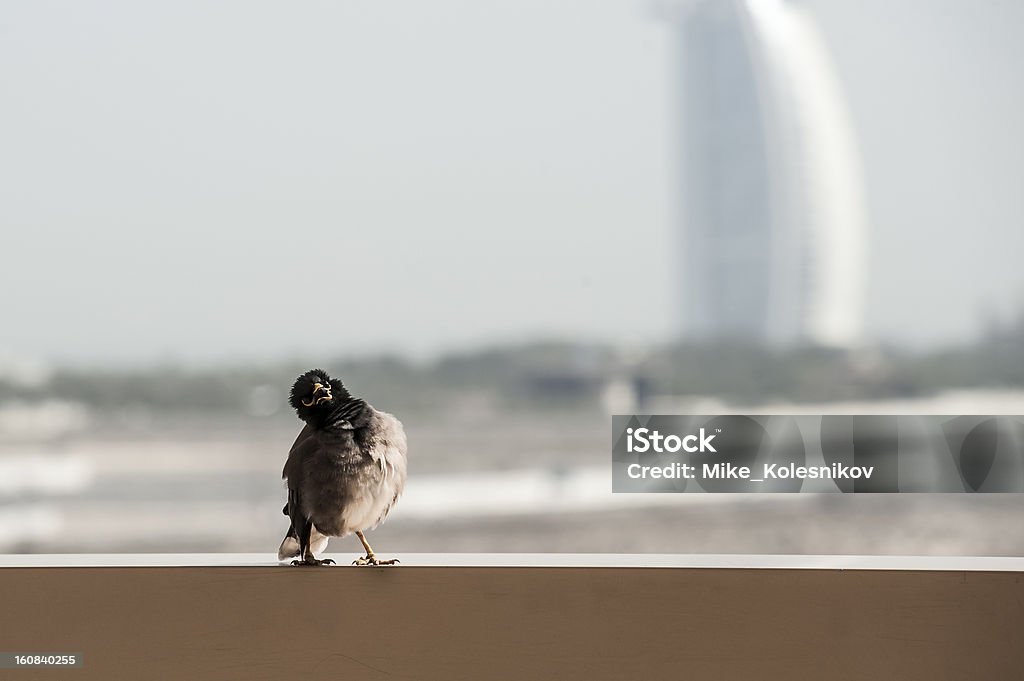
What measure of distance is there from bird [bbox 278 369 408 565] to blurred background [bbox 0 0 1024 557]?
10.2 ft

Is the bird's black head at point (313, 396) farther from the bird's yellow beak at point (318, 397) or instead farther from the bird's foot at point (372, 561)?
the bird's foot at point (372, 561)

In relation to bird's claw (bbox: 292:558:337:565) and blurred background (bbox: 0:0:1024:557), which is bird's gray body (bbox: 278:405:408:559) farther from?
blurred background (bbox: 0:0:1024:557)

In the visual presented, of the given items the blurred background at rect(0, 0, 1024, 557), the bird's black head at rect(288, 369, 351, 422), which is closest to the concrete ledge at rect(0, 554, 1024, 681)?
the bird's black head at rect(288, 369, 351, 422)

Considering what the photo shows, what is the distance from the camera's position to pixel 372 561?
37.6 inches

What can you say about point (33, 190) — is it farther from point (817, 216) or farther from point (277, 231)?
point (817, 216)

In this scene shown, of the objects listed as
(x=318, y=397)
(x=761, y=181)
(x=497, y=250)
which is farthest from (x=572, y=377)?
(x=318, y=397)

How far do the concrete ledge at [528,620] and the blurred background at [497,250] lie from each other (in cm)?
300

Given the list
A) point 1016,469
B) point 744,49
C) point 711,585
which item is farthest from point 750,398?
point 711,585

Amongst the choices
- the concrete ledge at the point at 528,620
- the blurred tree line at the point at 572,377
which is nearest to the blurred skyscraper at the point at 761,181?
the blurred tree line at the point at 572,377

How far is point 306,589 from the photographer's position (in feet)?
3.07

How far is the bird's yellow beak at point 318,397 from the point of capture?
0.98 meters

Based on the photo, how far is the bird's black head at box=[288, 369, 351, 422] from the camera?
981mm

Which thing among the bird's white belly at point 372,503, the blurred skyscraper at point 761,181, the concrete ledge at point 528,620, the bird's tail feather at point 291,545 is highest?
the blurred skyscraper at point 761,181

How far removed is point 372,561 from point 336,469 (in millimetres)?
90
